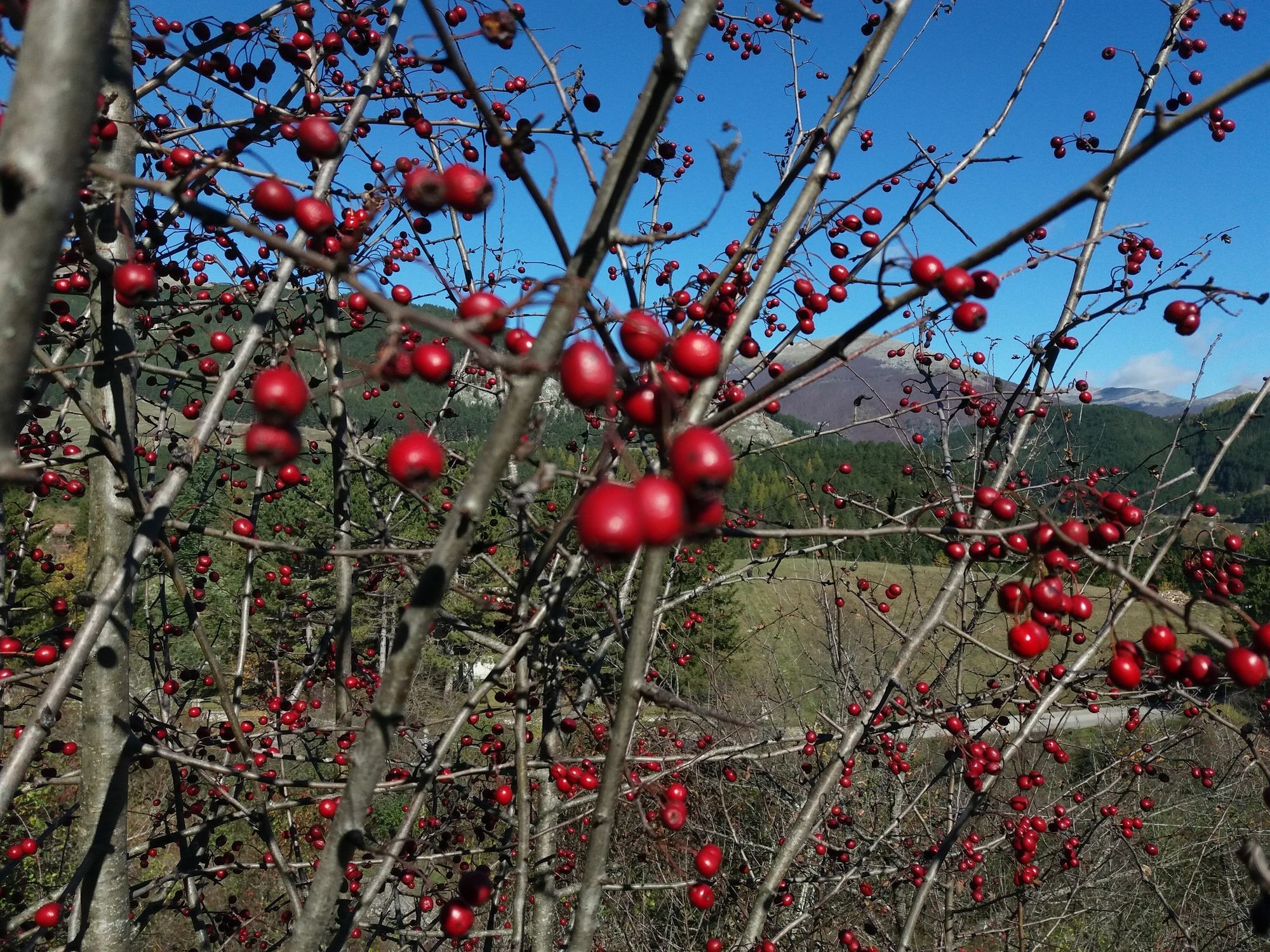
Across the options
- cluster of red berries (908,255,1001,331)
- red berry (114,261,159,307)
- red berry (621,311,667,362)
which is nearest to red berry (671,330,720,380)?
red berry (621,311,667,362)

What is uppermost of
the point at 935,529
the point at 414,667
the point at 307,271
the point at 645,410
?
the point at 307,271

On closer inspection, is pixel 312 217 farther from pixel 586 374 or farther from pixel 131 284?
pixel 586 374

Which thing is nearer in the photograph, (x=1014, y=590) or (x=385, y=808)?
(x=1014, y=590)

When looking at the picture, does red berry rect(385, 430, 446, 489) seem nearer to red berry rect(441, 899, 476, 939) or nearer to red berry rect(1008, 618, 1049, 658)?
red berry rect(441, 899, 476, 939)

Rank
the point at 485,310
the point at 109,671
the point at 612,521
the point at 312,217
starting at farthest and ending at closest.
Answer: the point at 109,671
the point at 312,217
the point at 485,310
the point at 612,521

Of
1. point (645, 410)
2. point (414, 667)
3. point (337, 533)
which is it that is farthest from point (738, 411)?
point (337, 533)

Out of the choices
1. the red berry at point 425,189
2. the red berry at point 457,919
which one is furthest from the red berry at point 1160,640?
the red berry at point 457,919

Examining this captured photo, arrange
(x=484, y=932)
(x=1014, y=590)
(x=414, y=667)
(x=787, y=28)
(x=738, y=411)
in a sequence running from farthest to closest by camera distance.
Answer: (x=787, y=28) → (x=484, y=932) → (x=1014, y=590) → (x=738, y=411) → (x=414, y=667)

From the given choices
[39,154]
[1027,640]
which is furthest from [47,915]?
[1027,640]

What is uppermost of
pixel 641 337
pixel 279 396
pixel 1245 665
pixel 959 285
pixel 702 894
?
pixel 959 285

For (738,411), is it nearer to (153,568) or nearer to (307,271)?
(307,271)

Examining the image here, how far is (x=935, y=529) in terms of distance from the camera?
5.47 ft

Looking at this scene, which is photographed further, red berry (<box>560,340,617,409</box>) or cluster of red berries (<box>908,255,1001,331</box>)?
cluster of red berries (<box>908,255,1001,331</box>)

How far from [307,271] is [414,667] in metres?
3.53
